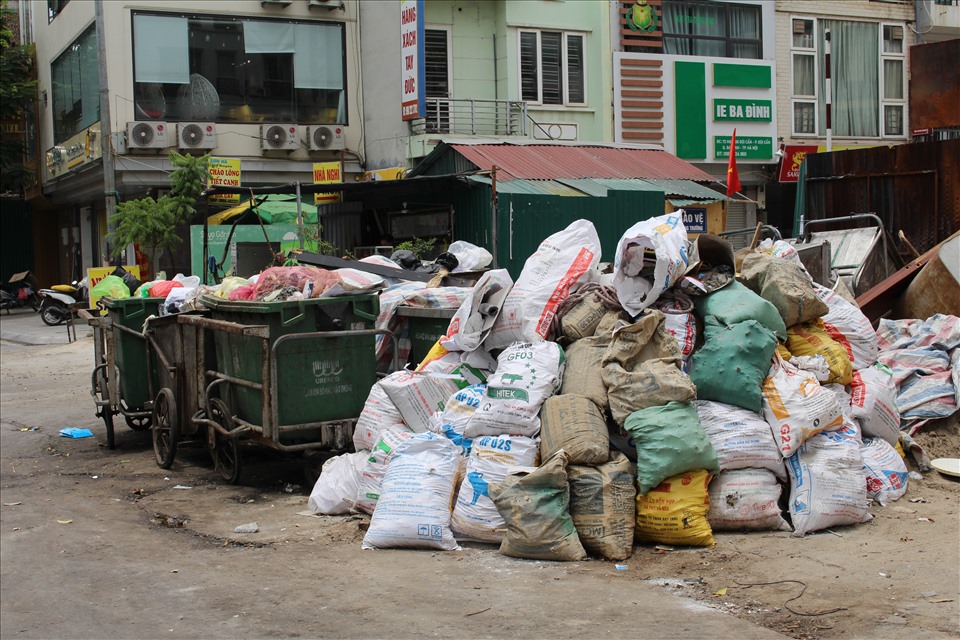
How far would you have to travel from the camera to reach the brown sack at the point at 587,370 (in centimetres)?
558

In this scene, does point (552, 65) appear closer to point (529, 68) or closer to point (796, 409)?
point (529, 68)

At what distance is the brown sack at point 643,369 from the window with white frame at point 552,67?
15553 millimetres

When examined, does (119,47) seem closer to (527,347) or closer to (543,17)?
(543,17)

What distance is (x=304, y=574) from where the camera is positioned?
195 inches

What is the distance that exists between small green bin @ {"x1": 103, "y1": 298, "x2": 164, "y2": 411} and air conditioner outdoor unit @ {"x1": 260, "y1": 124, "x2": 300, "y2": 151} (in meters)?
12.8

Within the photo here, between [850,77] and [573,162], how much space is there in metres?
9.40

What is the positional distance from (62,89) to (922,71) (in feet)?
68.5

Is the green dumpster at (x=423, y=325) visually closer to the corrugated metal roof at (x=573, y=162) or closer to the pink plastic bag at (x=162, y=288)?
the pink plastic bag at (x=162, y=288)

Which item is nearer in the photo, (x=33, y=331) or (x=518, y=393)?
(x=518, y=393)

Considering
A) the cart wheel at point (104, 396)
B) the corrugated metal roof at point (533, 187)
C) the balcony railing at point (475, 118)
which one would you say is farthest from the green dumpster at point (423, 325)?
the balcony railing at point (475, 118)

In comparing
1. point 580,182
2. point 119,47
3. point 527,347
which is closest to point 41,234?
point 119,47

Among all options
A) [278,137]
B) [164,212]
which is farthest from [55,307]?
[278,137]

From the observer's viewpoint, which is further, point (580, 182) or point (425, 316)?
point (580, 182)

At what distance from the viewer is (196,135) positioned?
1992cm
